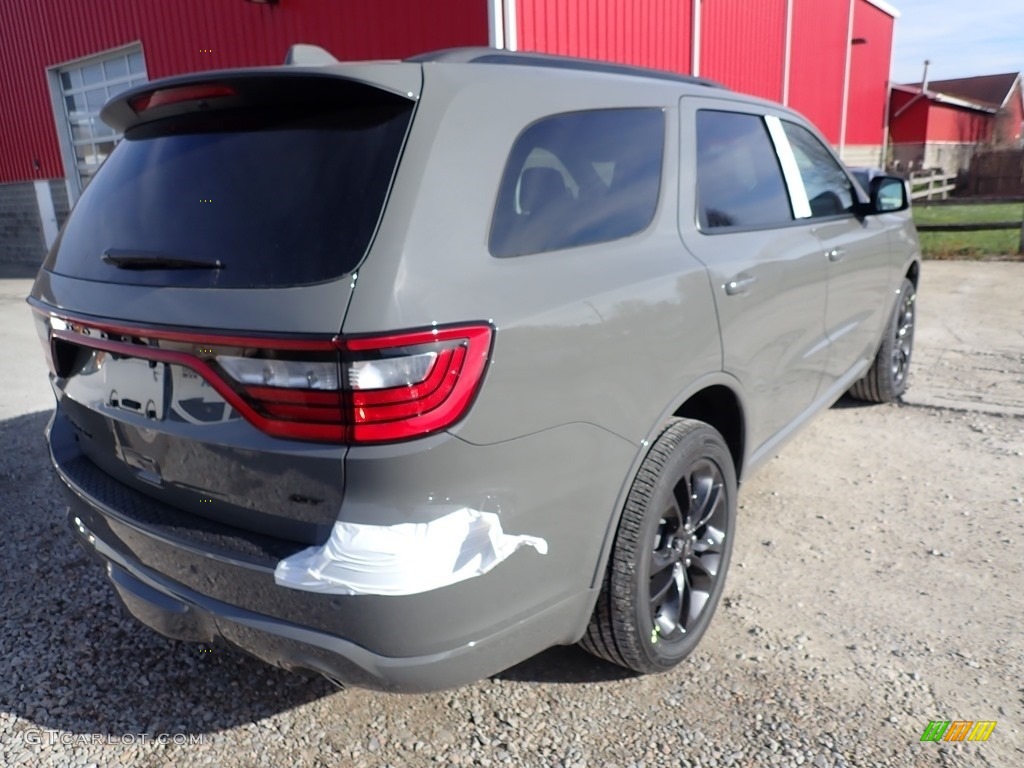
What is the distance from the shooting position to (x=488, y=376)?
67.3 inches

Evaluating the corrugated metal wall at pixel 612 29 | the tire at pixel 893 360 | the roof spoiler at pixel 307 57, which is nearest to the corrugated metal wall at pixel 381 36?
the corrugated metal wall at pixel 612 29

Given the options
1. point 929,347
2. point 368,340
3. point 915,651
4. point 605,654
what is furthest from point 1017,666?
point 929,347

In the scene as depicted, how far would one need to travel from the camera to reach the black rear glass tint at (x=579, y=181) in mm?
1938

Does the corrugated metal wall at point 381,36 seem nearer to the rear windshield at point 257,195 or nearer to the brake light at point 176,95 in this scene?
the brake light at point 176,95

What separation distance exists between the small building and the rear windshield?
2997 cm

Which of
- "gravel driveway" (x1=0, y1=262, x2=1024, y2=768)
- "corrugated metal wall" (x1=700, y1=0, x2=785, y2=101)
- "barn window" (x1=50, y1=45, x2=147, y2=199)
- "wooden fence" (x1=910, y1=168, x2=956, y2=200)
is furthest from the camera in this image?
"wooden fence" (x1=910, y1=168, x2=956, y2=200)

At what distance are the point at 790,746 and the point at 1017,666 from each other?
891 millimetres

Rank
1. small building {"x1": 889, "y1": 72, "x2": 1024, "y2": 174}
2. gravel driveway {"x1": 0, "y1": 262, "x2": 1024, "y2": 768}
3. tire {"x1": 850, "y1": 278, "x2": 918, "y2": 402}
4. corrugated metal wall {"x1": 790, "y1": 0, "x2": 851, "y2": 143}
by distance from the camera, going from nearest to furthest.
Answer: gravel driveway {"x1": 0, "y1": 262, "x2": 1024, "y2": 768} → tire {"x1": 850, "y1": 278, "x2": 918, "y2": 402} → corrugated metal wall {"x1": 790, "y1": 0, "x2": 851, "y2": 143} → small building {"x1": 889, "y1": 72, "x2": 1024, "y2": 174}

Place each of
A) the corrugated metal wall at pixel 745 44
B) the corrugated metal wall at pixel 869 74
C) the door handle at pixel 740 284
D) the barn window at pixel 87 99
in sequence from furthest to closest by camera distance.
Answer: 1. the corrugated metal wall at pixel 869 74
2. the barn window at pixel 87 99
3. the corrugated metal wall at pixel 745 44
4. the door handle at pixel 740 284

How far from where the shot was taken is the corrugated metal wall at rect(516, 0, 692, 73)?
28.8 ft

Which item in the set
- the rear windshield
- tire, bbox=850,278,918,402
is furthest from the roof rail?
tire, bbox=850,278,918,402

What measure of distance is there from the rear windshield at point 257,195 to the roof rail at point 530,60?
15.7 inches

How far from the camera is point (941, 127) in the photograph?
1288 inches

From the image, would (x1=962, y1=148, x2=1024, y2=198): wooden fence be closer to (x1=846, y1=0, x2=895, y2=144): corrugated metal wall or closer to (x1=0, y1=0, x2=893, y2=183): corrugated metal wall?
(x1=846, y1=0, x2=895, y2=144): corrugated metal wall
